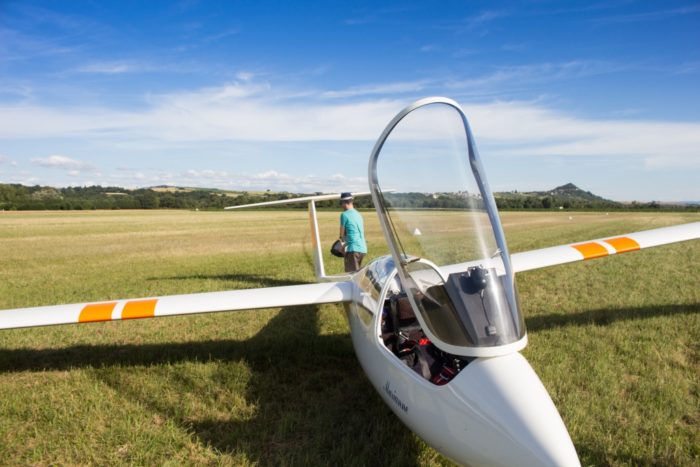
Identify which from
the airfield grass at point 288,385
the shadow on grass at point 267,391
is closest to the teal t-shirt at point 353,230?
the airfield grass at point 288,385

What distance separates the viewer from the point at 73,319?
5020mm

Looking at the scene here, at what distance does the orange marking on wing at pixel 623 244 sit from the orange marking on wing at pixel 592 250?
0.59ft

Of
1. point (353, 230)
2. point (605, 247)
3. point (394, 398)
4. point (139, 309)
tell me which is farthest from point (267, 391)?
point (605, 247)

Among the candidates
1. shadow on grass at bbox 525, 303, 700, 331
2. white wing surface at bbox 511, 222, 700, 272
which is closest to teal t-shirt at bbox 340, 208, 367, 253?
white wing surface at bbox 511, 222, 700, 272

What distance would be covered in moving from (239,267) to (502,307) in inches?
456

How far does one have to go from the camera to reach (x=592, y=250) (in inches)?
257

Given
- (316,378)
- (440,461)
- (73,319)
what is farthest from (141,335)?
(440,461)

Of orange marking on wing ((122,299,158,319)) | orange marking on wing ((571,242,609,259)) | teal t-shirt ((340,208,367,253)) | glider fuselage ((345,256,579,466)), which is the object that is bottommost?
glider fuselage ((345,256,579,466))

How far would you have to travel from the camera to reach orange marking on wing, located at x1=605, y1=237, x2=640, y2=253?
21.0 ft

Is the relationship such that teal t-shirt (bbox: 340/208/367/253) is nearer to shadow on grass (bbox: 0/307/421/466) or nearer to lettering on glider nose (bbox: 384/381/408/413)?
shadow on grass (bbox: 0/307/421/466)

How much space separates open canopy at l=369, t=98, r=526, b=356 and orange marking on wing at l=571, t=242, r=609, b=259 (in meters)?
3.96

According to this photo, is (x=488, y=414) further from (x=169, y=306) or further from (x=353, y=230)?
(x=353, y=230)

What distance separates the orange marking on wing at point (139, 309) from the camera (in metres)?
5.09

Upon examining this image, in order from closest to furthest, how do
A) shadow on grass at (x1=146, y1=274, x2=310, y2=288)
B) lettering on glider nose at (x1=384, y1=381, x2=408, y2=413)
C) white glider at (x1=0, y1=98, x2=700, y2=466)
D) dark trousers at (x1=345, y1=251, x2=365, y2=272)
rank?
1. white glider at (x1=0, y1=98, x2=700, y2=466)
2. lettering on glider nose at (x1=384, y1=381, x2=408, y2=413)
3. dark trousers at (x1=345, y1=251, x2=365, y2=272)
4. shadow on grass at (x1=146, y1=274, x2=310, y2=288)
